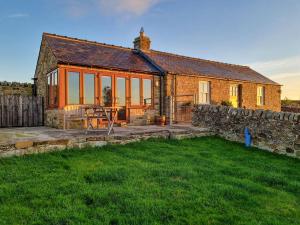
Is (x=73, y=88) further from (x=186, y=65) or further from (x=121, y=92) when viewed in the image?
(x=186, y=65)

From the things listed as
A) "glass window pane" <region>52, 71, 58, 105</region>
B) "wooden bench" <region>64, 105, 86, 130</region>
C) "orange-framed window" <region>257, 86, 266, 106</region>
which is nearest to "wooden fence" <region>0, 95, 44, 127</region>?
"glass window pane" <region>52, 71, 58, 105</region>

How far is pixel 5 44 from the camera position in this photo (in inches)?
602

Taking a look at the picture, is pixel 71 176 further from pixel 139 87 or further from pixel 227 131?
pixel 139 87

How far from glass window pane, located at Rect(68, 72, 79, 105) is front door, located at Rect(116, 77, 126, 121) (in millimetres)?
2053

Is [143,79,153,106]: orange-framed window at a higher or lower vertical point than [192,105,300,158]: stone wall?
higher

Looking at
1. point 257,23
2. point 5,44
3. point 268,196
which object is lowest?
point 268,196

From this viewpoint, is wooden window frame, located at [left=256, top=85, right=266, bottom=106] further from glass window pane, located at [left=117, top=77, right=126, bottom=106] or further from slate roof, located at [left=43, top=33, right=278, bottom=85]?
glass window pane, located at [left=117, top=77, right=126, bottom=106]

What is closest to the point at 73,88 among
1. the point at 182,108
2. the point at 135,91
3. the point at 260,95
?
the point at 135,91

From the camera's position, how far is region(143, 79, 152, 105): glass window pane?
42.1 feet

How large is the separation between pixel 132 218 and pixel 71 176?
201cm

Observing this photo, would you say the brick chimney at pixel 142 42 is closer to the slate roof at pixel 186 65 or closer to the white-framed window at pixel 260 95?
the slate roof at pixel 186 65

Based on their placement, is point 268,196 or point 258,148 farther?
point 258,148

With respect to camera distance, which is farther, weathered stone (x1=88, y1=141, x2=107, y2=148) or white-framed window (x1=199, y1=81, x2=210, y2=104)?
white-framed window (x1=199, y1=81, x2=210, y2=104)

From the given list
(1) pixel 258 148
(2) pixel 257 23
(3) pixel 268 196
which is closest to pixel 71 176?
(3) pixel 268 196
